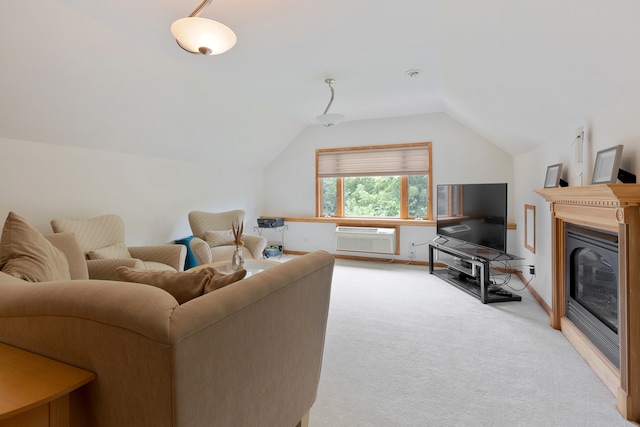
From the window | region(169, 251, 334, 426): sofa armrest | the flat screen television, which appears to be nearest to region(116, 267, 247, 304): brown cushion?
region(169, 251, 334, 426): sofa armrest

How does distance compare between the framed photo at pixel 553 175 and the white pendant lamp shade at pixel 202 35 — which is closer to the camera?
the white pendant lamp shade at pixel 202 35

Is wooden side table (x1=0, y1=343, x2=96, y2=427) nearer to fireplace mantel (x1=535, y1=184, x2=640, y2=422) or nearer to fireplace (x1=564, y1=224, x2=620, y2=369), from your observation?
fireplace mantel (x1=535, y1=184, x2=640, y2=422)

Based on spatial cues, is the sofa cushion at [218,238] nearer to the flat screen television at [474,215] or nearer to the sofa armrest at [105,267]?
the sofa armrest at [105,267]

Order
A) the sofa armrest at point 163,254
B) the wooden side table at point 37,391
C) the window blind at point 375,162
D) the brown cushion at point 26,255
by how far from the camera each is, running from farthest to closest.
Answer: the window blind at point 375,162 < the sofa armrest at point 163,254 < the brown cushion at point 26,255 < the wooden side table at point 37,391

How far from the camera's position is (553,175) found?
2.89 m

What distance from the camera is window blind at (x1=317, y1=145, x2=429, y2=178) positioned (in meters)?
5.32

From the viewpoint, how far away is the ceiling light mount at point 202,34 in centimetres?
180

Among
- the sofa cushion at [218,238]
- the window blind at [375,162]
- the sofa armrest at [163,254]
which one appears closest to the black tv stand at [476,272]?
the window blind at [375,162]

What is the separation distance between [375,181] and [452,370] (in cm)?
393

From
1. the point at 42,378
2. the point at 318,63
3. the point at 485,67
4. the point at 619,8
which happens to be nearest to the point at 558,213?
the point at 485,67

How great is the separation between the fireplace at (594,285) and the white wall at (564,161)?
1.41ft

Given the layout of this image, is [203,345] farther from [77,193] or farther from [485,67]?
[77,193]

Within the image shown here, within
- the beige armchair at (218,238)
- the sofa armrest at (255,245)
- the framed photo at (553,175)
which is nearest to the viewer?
the framed photo at (553,175)

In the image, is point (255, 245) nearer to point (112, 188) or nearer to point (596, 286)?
point (112, 188)
